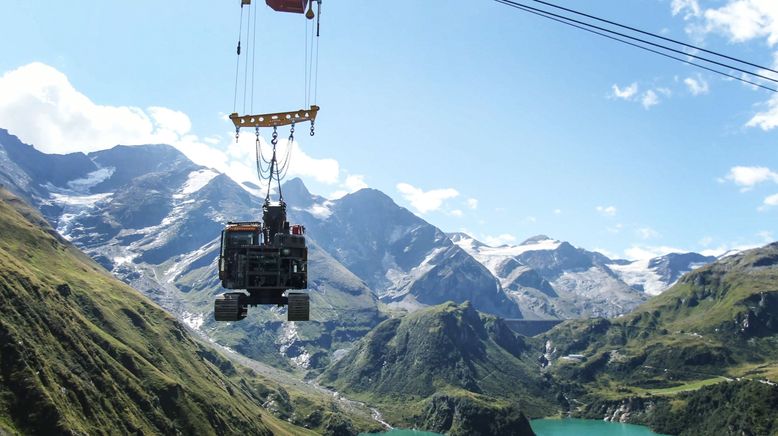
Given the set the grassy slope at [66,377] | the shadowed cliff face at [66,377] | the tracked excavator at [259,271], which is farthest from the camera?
the shadowed cliff face at [66,377]

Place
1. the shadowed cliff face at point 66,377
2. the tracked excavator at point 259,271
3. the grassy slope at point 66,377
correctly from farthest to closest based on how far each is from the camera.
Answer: the shadowed cliff face at point 66,377 → the grassy slope at point 66,377 → the tracked excavator at point 259,271

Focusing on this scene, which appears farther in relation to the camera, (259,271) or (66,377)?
(66,377)

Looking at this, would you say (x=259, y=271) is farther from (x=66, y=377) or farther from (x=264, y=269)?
(x=66, y=377)

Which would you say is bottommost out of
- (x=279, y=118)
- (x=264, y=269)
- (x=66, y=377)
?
(x=66, y=377)

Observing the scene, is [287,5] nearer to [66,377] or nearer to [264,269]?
[264,269]

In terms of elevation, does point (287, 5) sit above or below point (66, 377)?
above

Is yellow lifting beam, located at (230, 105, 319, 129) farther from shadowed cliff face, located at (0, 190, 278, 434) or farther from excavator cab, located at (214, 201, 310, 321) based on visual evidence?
shadowed cliff face, located at (0, 190, 278, 434)

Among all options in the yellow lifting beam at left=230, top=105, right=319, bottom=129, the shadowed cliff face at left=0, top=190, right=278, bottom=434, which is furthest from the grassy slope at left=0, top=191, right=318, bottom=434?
the yellow lifting beam at left=230, top=105, right=319, bottom=129

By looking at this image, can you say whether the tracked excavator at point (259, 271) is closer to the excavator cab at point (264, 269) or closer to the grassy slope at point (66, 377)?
the excavator cab at point (264, 269)

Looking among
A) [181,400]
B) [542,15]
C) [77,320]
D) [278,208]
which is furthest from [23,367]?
[542,15]

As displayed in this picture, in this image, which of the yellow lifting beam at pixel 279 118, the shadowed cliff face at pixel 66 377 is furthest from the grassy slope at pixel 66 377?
the yellow lifting beam at pixel 279 118

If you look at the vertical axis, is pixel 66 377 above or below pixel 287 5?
below

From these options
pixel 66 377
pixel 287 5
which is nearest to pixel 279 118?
pixel 287 5
